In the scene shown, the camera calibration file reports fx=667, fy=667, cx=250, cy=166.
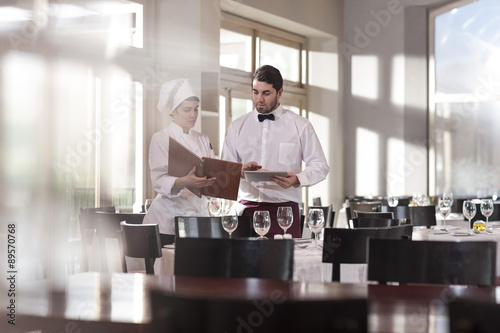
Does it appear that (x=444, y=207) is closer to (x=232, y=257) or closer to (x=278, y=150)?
(x=278, y=150)

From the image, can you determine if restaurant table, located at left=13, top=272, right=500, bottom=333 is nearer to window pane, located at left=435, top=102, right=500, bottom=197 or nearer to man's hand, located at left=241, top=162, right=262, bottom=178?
man's hand, located at left=241, top=162, right=262, bottom=178

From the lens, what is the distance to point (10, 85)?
16.7ft

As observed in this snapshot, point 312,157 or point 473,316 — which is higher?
point 312,157

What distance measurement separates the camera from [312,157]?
3.76m

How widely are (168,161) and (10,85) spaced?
2.10 metres

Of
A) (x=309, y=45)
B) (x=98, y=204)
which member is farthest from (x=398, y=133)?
(x=98, y=204)

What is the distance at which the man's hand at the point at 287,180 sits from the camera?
3.44 meters

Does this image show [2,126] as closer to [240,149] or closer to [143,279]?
[240,149]

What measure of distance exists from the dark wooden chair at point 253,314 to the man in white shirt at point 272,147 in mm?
2372

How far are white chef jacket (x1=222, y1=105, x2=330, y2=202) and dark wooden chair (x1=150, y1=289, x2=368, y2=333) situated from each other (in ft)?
8.01

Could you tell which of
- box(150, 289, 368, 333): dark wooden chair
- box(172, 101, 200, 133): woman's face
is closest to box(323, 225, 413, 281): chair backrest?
box(172, 101, 200, 133): woman's face

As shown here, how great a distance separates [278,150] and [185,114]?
585 mm

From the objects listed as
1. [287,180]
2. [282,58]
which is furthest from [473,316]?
[282,58]

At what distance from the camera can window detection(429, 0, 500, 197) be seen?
8.88 metres
